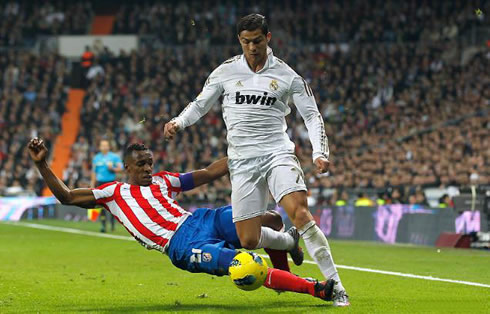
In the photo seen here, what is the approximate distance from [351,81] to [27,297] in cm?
2514

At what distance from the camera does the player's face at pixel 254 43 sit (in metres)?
7.96

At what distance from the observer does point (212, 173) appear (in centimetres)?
866

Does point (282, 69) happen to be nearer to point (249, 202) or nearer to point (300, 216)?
point (249, 202)

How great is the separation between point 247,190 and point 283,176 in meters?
0.36

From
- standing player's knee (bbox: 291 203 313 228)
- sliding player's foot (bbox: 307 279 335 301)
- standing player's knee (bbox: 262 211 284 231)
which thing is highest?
standing player's knee (bbox: 291 203 313 228)

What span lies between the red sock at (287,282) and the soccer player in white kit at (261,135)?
0.93 ft

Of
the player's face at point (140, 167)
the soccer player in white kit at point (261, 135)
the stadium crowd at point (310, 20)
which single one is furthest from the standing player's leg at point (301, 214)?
the stadium crowd at point (310, 20)

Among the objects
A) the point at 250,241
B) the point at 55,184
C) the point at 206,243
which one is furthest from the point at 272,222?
the point at 55,184

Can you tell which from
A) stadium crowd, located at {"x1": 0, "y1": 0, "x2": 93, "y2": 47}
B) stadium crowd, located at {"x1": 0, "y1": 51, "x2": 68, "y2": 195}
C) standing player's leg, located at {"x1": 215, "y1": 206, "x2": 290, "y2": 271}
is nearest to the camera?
standing player's leg, located at {"x1": 215, "y1": 206, "x2": 290, "y2": 271}

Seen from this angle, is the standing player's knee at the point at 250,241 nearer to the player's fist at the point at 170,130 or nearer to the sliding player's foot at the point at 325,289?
the sliding player's foot at the point at 325,289

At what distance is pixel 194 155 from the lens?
31.1 m

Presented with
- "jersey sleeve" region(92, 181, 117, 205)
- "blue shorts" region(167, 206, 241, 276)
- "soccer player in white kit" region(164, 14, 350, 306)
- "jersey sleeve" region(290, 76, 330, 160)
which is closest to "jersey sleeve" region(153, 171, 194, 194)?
"blue shorts" region(167, 206, 241, 276)

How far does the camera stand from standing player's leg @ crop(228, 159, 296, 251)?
8.07 metres

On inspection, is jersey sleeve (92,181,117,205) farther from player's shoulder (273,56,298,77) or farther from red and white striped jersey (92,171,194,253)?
player's shoulder (273,56,298,77)
